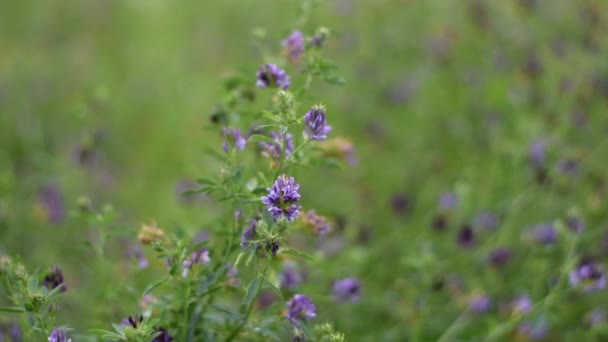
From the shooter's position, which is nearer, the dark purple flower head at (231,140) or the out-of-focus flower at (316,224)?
the dark purple flower head at (231,140)

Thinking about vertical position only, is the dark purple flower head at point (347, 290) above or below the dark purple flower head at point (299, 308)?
above

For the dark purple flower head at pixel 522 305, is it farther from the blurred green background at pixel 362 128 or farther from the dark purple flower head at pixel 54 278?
the dark purple flower head at pixel 54 278

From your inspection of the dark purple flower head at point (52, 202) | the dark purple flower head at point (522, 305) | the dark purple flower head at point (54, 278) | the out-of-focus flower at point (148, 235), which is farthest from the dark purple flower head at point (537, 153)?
the dark purple flower head at point (52, 202)

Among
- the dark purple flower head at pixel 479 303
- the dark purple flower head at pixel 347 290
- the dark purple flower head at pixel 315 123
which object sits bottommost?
the dark purple flower head at pixel 347 290

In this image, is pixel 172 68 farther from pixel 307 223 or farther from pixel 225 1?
pixel 307 223

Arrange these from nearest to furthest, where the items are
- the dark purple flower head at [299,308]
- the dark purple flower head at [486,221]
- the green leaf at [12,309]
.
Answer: the green leaf at [12,309]
the dark purple flower head at [299,308]
the dark purple flower head at [486,221]

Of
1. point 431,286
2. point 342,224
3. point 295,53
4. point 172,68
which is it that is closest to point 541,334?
point 431,286

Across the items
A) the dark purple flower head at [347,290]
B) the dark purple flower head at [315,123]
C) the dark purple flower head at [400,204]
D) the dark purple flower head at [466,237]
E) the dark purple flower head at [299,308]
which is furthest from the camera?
the dark purple flower head at [400,204]
